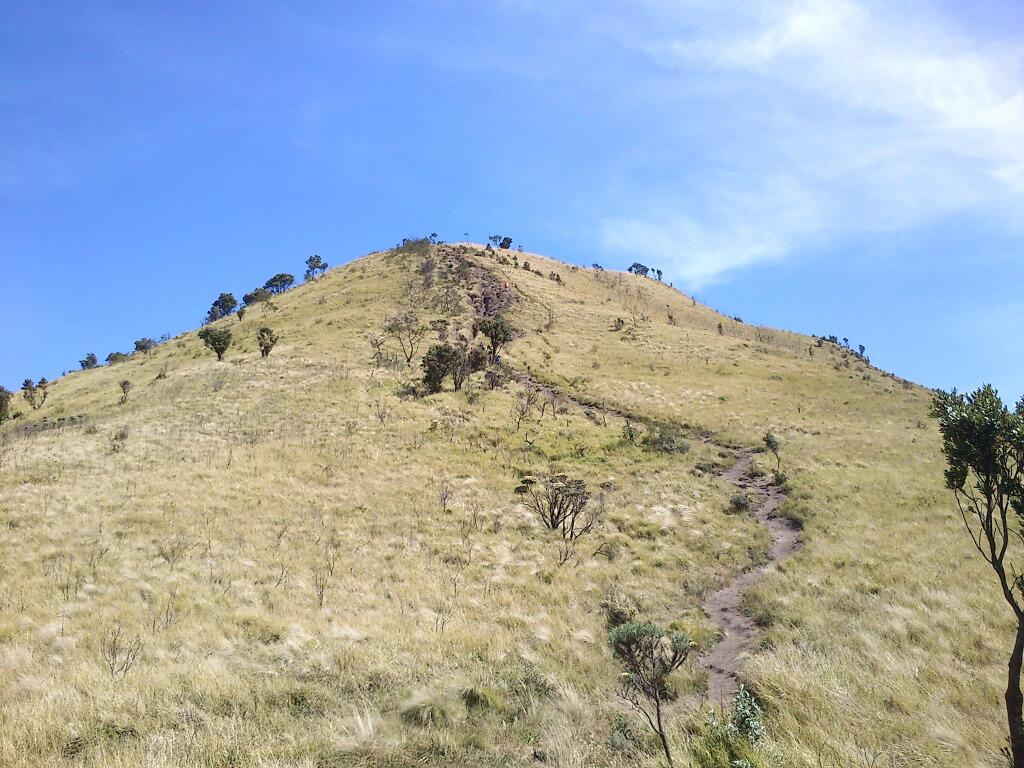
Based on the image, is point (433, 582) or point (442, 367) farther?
point (442, 367)

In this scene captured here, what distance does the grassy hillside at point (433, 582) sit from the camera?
22.0 feet

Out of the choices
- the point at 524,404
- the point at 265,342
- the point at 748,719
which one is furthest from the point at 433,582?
the point at 265,342

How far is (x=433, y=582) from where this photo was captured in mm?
13969

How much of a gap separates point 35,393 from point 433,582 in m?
50.6

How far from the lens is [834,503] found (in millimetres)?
21250

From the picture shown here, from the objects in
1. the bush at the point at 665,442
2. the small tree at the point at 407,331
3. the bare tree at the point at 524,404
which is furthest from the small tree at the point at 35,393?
the bush at the point at 665,442

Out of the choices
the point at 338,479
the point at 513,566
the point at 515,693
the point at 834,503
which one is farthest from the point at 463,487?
the point at 834,503

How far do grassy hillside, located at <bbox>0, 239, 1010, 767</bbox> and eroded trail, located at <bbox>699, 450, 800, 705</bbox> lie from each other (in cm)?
37

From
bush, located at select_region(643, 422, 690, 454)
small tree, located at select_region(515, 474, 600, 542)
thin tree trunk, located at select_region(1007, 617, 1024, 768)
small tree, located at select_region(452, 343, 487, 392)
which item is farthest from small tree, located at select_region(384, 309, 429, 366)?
thin tree trunk, located at select_region(1007, 617, 1024, 768)

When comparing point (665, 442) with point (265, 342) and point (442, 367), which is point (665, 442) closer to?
point (442, 367)

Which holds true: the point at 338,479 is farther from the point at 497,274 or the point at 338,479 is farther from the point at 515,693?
the point at 497,274

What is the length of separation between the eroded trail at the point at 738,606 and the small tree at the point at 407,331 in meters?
28.9

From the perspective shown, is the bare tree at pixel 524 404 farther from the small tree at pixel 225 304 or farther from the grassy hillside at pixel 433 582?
the small tree at pixel 225 304

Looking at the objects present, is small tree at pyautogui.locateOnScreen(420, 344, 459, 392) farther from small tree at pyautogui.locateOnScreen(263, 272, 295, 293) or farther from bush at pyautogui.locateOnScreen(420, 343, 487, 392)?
small tree at pyautogui.locateOnScreen(263, 272, 295, 293)
